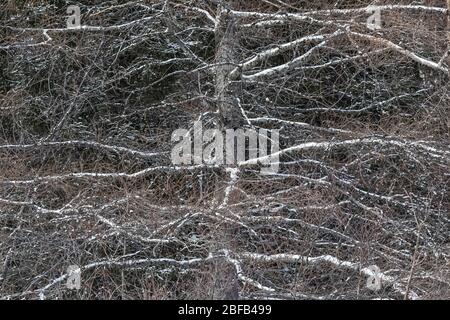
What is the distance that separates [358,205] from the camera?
9008mm

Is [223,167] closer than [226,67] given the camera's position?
Yes

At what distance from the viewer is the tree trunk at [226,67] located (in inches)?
398

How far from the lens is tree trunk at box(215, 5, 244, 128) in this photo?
10102mm

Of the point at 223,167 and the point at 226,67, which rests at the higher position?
the point at 226,67

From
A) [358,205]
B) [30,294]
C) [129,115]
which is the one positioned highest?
[129,115]

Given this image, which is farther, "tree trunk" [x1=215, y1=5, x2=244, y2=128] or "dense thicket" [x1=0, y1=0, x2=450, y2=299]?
"tree trunk" [x1=215, y1=5, x2=244, y2=128]

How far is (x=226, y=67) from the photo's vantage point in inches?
405
